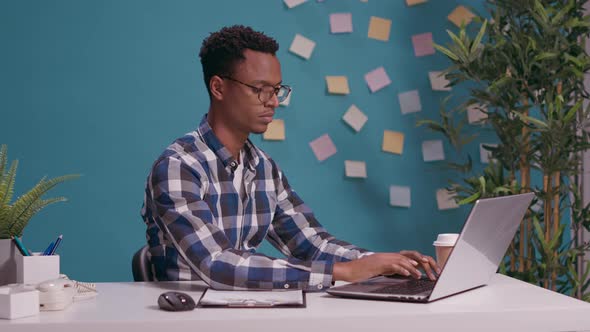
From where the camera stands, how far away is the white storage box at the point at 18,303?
122 centimetres

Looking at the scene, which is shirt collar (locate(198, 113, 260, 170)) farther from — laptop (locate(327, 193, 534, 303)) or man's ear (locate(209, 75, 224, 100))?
laptop (locate(327, 193, 534, 303))

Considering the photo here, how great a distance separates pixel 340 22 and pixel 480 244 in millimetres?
1962

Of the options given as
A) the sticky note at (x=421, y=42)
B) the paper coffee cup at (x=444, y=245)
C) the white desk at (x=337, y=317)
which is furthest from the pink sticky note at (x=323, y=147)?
the white desk at (x=337, y=317)

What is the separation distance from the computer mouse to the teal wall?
1.84 m

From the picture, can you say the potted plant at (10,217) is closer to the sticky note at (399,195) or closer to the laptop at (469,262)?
the laptop at (469,262)

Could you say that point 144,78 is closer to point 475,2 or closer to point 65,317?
point 475,2

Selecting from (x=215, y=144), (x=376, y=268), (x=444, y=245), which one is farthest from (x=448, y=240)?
(x=215, y=144)

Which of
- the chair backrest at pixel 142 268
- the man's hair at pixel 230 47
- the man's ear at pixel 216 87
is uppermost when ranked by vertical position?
the man's hair at pixel 230 47

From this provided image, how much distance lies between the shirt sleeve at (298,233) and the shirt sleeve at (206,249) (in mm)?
352

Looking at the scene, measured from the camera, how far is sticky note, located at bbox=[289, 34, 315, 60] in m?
3.16

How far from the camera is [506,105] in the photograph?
9.41ft

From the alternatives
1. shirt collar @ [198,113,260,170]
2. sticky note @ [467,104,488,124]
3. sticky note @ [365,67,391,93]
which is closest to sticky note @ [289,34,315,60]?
sticky note @ [365,67,391,93]

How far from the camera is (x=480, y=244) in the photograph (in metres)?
1.38

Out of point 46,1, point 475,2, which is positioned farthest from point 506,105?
point 46,1
